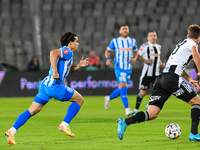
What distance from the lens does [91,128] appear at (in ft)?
24.4

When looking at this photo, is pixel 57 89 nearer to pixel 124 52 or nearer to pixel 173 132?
pixel 173 132

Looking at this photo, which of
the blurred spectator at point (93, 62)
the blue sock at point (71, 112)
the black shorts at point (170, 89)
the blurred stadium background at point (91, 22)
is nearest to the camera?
the black shorts at point (170, 89)

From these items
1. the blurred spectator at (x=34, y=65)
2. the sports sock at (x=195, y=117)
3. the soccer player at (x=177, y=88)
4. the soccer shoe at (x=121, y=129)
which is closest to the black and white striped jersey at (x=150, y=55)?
the soccer player at (x=177, y=88)

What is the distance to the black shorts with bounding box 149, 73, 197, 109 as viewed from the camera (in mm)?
5773

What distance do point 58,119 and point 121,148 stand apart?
4.06 meters

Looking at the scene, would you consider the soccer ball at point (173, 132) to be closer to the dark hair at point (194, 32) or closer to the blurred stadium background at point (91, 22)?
the dark hair at point (194, 32)

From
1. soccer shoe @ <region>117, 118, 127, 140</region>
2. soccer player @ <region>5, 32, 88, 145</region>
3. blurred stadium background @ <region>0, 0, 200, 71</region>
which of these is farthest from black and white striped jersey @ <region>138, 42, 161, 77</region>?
blurred stadium background @ <region>0, 0, 200, 71</region>

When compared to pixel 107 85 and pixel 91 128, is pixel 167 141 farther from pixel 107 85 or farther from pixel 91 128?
pixel 107 85

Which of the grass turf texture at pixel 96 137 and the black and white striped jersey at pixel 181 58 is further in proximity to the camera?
the black and white striped jersey at pixel 181 58

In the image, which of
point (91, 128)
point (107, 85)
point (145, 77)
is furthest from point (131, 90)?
point (91, 128)

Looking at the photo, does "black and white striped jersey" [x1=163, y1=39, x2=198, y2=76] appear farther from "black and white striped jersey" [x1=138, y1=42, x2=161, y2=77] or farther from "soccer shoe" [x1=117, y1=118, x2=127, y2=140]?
"black and white striped jersey" [x1=138, y1=42, x2=161, y2=77]

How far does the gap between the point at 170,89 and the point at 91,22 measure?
19.1 m

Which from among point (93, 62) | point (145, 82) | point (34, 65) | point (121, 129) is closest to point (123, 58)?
point (145, 82)

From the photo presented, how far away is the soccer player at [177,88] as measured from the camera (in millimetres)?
5730
